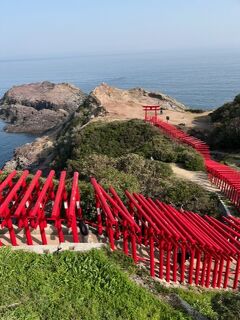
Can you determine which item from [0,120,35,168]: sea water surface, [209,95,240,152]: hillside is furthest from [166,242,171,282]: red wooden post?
[0,120,35,168]: sea water surface

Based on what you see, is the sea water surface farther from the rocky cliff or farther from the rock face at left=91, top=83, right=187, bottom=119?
the rock face at left=91, top=83, right=187, bottom=119

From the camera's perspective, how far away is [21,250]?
11.9 metres

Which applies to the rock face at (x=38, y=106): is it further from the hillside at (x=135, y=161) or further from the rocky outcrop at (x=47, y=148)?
the hillside at (x=135, y=161)

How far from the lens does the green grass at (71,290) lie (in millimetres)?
9633

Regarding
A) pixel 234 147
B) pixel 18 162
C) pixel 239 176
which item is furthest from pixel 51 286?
pixel 18 162

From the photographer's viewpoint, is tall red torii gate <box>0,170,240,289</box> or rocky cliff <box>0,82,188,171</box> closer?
tall red torii gate <box>0,170,240,289</box>

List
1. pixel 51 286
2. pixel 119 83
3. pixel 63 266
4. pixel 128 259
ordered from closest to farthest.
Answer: pixel 51 286
pixel 63 266
pixel 128 259
pixel 119 83

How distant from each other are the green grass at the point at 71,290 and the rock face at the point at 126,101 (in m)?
36.2

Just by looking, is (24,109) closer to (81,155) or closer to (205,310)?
(81,155)

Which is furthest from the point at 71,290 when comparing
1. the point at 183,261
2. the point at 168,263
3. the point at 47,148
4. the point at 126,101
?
the point at 126,101

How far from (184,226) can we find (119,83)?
135979mm

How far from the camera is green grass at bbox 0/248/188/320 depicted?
963cm

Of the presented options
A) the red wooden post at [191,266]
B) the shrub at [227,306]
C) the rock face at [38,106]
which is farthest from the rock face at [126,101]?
the shrub at [227,306]

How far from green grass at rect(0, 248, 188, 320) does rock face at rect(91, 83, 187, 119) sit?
36.2m
